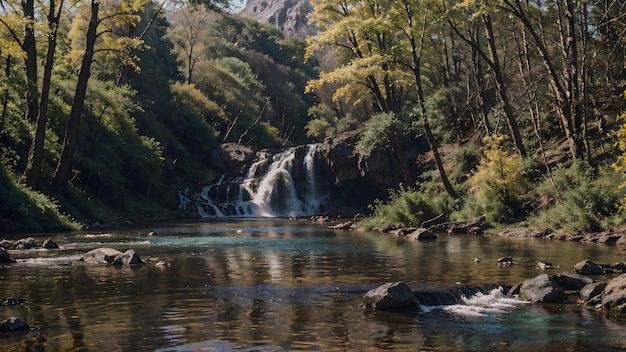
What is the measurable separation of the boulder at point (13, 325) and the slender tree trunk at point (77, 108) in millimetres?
21931

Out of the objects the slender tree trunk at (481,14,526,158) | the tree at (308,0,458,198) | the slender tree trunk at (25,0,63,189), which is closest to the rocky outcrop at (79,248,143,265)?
the slender tree trunk at (25,0,63,189)

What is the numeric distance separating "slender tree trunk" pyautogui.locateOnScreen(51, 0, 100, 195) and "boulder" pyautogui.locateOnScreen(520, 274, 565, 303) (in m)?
23.1

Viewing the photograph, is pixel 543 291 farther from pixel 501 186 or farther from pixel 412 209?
Result: pixel 412 209

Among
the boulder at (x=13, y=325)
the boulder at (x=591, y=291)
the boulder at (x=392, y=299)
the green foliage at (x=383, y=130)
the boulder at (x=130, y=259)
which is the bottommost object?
the boulder at (x=591, y=291)

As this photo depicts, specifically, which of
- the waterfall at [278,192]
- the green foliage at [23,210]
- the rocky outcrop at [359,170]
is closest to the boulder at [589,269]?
the green foliage at [23,210]

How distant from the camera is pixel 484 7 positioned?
24.9 meters

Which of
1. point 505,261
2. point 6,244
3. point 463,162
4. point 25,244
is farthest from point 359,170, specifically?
point 505,261

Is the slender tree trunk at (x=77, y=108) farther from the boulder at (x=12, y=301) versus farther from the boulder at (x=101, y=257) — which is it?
the boulder at (x=12, y=301)

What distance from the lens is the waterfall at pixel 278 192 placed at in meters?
53.9

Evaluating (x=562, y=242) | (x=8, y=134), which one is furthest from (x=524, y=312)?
(x=8, y=134)

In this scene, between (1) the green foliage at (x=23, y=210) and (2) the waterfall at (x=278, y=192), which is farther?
(2) the waterfall at (x=278, y=192)

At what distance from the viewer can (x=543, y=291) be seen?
1205 cm

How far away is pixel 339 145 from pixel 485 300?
3903 cm

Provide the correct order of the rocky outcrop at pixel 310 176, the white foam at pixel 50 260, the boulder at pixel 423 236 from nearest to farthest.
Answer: the white foam at pixel 50 260 < the boulder at pixel 423 236 < the rocky outcrop at pixel 310 176
